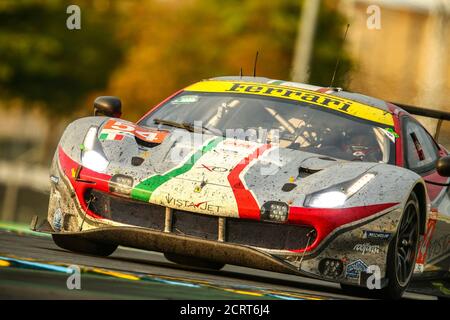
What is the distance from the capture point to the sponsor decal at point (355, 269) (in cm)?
846

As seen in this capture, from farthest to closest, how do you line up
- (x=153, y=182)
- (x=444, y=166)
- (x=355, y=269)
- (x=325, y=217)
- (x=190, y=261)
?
1. (x=190, y=261)
2. (x=444, y=166)
3. (x=153, y=182)
4. (x=355, y=269)
5. (x=325, y=217)

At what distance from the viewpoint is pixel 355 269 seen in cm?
847

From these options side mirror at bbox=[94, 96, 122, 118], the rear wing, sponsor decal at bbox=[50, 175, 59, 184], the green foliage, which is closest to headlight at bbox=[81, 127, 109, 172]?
sponsor decal at bbox=[50, 175, 59, 184]

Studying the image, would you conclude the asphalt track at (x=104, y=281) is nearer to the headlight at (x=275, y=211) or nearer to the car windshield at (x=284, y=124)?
the headlight at (x=275, y=211)

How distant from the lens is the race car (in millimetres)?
8430

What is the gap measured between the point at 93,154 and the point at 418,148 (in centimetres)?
262

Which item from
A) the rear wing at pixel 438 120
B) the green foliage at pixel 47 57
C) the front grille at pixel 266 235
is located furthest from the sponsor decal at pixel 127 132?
the green foliage at pixel 47 57

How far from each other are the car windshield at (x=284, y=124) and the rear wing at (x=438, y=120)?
6.13 feet

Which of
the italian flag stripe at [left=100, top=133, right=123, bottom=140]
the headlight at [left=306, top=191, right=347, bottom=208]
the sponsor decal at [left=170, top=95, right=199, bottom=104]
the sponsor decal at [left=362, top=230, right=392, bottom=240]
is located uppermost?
the sponsor decal at [left=170, top=95, right=199, bottom=104]

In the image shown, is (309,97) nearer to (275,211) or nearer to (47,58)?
(275,211)

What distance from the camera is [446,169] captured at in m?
9.38

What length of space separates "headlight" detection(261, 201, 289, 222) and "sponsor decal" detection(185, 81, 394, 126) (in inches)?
72.3

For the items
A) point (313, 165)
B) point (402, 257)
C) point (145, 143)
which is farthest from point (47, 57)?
point (402, 257)

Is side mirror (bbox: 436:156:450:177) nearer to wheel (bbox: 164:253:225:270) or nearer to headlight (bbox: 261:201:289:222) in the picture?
headlight (bbox: 261:201:289:222)
